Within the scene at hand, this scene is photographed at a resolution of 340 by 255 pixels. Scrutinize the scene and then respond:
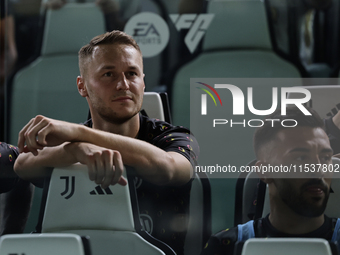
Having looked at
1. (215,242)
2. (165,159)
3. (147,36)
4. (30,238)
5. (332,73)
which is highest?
(147,36)

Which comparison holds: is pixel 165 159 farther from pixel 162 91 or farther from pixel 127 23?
pixel 127 23

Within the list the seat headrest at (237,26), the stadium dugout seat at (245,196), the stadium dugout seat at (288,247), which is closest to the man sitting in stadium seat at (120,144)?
the stadium dugout seat at (245,196)

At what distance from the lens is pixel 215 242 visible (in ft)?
3.99

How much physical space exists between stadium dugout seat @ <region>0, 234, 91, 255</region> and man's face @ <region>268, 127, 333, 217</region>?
0.59 m

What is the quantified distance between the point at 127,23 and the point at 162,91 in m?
0.33

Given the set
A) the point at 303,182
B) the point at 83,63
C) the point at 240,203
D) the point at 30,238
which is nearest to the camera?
the point at 30,238

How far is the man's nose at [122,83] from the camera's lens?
1.37 meters

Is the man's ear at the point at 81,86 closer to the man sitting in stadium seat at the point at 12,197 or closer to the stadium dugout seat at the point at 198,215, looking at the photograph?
the man sitting in stadium seat at the point at 12,197

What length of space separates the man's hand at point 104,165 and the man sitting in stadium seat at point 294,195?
1.24 feet

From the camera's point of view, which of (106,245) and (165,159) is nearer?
(106,245)

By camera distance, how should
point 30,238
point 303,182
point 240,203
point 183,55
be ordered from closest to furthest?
point 30,238 < point 303,182 < point 240,203 < point 183,55

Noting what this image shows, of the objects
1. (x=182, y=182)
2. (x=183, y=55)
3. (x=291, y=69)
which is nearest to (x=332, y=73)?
(x=291, y=69)

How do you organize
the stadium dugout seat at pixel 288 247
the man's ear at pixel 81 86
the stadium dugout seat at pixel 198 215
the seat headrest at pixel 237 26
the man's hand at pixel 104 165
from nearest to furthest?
the stadium dugout seat at pixel 288 247 → the man's hand at pixel 104 165 → the stadium dugout seat at pixel 198 215 → the man's ear at pixel 81 86 → the seat headrest at pixel 237 26

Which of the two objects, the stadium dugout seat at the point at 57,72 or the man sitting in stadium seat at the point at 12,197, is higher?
the stadium dugout seat at the point at 57,72
